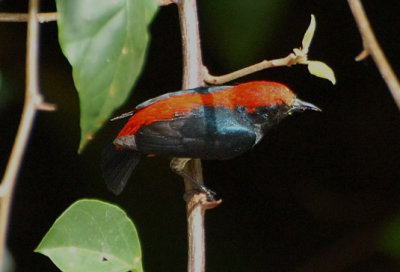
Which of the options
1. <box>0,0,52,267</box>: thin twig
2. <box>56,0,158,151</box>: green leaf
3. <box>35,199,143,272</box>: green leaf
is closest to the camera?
<box>0,0,52,267</box>: thin twig

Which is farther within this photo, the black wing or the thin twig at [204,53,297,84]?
the black wing

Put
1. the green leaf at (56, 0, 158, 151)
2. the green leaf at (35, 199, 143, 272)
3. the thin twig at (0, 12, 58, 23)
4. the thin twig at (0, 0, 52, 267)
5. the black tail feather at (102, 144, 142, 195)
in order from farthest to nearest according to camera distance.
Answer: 1. the black tail feather at (102, 144, 142, 195)
2. the thin twig at (0, 12, 58, 23)
3. the green leaf at (35, 199, 143, 272)
4. the green leaf at (56, 0, 158, 151)
5. the thin twig at (0, 0, 52, 267)

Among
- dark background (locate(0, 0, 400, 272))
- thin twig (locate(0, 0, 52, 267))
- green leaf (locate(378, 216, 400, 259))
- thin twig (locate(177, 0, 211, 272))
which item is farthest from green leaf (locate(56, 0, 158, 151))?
green leaf (locate(378, 216, 400, 259))

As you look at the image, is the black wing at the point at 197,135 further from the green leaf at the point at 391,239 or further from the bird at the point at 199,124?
the green leaf at the point at 391,239

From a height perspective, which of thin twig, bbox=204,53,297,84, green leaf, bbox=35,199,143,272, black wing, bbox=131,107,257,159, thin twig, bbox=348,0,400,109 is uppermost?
thin twig, bbox=204,53,297,84

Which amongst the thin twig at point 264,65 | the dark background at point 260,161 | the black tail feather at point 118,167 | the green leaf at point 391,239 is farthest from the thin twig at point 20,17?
the green leaf at point 391,239

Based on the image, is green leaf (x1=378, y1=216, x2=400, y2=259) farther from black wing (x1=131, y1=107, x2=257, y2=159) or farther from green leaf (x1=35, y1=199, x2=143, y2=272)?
green leaf (x1=35, y1=199, x2=143, y2=272)

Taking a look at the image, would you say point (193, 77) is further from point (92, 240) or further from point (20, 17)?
point (92, 240)
